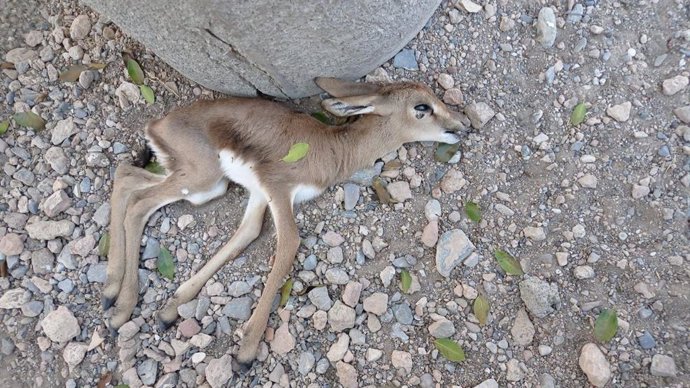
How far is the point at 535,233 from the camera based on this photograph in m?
3.42

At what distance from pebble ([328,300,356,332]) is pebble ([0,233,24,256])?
1785 mm

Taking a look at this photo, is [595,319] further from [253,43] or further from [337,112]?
[253,43]

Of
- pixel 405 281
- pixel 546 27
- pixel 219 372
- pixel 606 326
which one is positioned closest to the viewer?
pixel 606 326

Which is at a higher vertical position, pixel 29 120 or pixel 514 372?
pixel 29 120

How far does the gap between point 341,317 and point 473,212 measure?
924 mm

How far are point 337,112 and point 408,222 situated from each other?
73cm

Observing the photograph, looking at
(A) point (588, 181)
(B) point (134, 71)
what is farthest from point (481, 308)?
(B) point (134, 71)

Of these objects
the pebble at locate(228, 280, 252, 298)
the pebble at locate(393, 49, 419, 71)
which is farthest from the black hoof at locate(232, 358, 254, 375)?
the pebble at locate(393, 49, 419, 71)

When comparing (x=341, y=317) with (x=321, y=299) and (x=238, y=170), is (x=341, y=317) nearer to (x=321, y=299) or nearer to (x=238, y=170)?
(x=321, y=299)

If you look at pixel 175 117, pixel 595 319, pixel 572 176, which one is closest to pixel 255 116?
pixel 175 117

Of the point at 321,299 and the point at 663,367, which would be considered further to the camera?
the point at 321,299

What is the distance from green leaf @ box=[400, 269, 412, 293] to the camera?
11.1 feet

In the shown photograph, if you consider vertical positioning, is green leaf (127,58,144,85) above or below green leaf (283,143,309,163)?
above

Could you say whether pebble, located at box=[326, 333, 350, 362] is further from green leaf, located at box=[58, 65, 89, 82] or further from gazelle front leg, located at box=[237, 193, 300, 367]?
green leaf, located at box=[58, 65, 89, 82]
